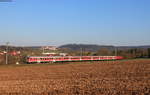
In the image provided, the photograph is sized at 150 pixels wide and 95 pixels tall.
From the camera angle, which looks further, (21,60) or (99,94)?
(21,60)

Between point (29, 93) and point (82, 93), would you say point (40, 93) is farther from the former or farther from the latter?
point (82, 93)

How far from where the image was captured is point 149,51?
11081 centimetres

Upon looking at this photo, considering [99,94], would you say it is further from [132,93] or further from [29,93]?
[29,93]

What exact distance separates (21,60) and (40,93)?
81.2m

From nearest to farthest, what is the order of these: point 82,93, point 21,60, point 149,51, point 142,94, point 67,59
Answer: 1. point 142,94
2. point 82,93
3. point 67,59
4. point 21,60
5. point 149,51

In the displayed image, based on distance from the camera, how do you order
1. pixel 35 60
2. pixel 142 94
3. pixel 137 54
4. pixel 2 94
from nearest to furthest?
pixel 142 94 < pixel 2 94 < pixel 35 60 < pixel 137 54

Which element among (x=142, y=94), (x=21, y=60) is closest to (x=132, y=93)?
(x=142, y=94)

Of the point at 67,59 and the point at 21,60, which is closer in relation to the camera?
the point at 67,59

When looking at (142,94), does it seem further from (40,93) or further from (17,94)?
(17,94)

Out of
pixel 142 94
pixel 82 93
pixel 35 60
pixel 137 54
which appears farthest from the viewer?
pixel 137 54

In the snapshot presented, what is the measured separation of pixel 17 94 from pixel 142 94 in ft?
25.6

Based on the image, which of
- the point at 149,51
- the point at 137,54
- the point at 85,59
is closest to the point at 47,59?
the point at 85,59

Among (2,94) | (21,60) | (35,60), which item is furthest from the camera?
(21,60)

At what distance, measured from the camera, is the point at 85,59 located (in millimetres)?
89688
